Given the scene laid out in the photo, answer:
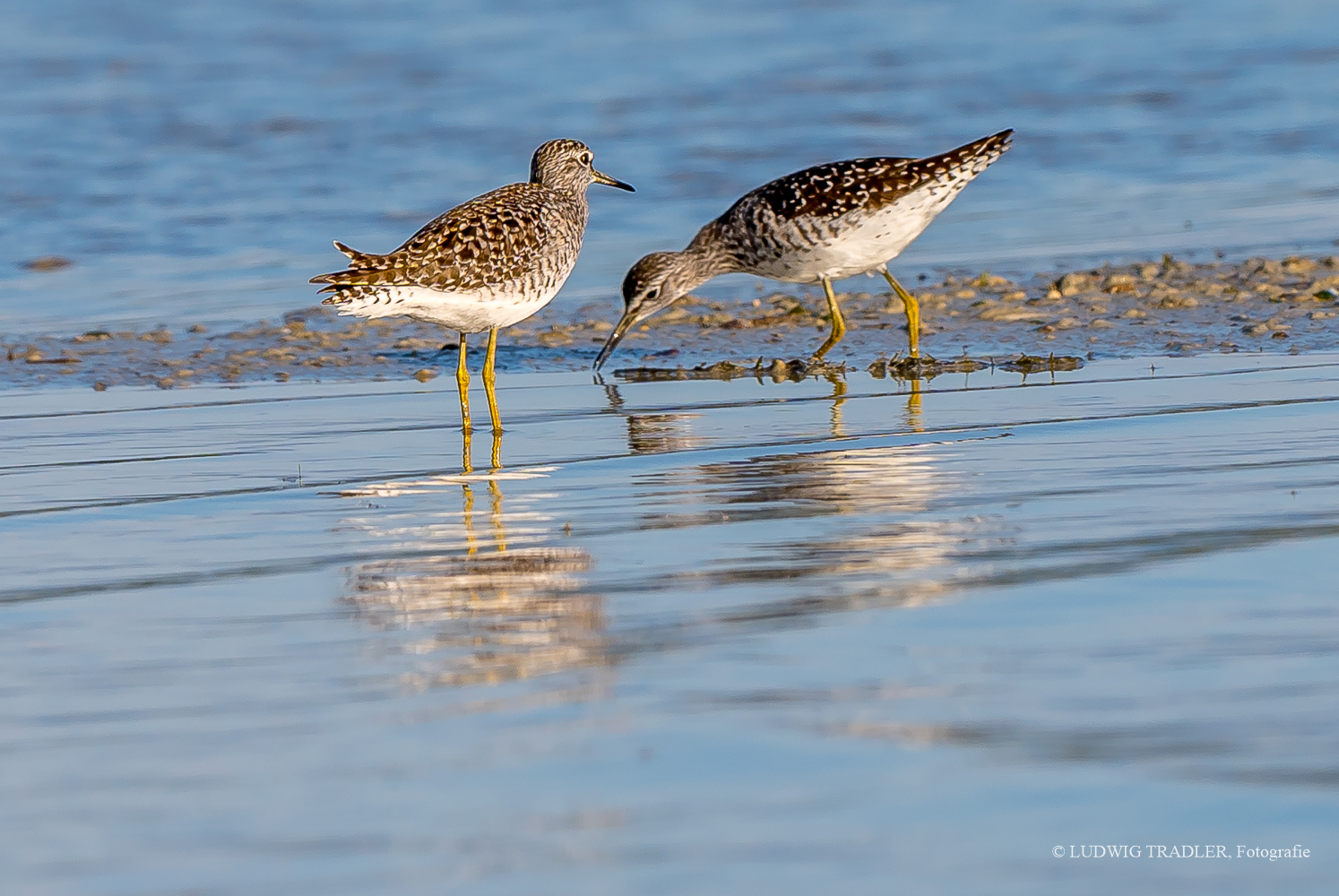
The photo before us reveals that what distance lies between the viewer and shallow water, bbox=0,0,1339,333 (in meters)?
15.1

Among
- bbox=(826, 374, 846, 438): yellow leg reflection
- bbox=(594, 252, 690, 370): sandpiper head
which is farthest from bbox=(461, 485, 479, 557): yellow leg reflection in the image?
bbox=(594, 252, 690, 370): sandpiper head

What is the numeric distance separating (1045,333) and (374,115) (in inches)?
429

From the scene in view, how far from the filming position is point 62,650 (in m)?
4.87

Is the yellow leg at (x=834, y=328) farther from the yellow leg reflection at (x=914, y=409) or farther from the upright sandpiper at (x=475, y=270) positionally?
the upright sandpiper at (x=475, y=270)

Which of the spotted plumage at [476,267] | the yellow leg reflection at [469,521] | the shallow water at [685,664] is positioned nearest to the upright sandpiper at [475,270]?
the spotted plumage at [476,267]

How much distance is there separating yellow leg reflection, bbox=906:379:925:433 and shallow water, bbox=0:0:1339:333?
3.77 meters

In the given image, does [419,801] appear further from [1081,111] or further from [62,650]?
[1081,111]

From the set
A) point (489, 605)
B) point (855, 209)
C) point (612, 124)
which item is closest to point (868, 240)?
point (855, 209)

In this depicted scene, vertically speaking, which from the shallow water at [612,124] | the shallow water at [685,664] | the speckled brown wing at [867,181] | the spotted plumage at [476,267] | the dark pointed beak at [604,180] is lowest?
the shallow water at [685,664]

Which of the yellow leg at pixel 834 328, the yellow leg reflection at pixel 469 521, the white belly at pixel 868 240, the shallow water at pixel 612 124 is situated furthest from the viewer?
the shallow water at pixel 612 124

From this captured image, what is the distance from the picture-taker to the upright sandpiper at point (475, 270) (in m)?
8.83

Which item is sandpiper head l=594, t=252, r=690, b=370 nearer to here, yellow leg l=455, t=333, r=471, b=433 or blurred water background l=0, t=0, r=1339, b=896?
blurred water background l=0, t=0, r=1339, b=896

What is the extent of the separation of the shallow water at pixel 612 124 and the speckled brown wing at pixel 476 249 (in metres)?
2.89

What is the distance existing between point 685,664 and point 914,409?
4.49 m
